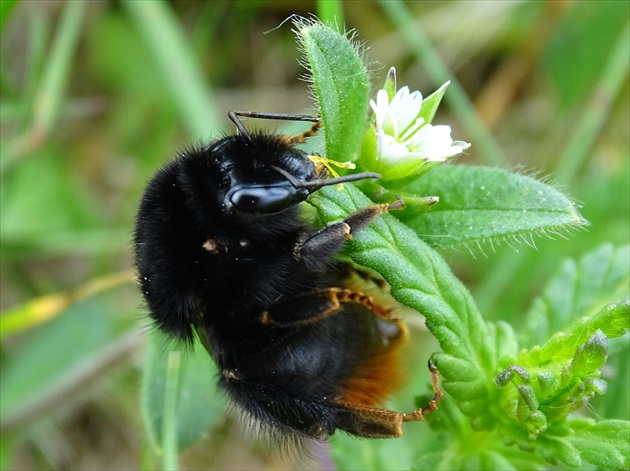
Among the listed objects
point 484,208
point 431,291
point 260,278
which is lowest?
point 431,291

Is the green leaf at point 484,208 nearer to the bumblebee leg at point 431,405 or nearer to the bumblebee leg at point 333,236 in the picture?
the bumblebee leg at point 333,236

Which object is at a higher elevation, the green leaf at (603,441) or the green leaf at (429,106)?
the green leaf at (429,106)

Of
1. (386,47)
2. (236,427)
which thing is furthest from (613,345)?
(386,47)

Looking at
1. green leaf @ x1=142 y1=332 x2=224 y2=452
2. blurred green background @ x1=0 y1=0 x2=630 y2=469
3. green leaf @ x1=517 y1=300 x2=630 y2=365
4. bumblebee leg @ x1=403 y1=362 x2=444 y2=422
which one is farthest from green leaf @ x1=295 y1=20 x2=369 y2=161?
blurred green background @ x1=0 y1=0 x2=630 y2=469

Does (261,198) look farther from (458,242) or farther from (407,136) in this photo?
(458,242)

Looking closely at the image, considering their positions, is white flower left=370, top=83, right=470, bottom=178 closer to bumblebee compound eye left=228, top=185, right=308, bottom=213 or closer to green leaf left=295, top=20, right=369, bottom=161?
green leaf left=295, top=20, right=369, bottom=161

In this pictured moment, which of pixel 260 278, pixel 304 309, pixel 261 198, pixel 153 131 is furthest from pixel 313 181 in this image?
pixel 153 131

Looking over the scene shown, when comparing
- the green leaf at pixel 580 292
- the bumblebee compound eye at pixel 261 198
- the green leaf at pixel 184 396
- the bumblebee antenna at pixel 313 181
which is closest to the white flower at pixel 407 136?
the bumblebee antenna at pixel 313 181
